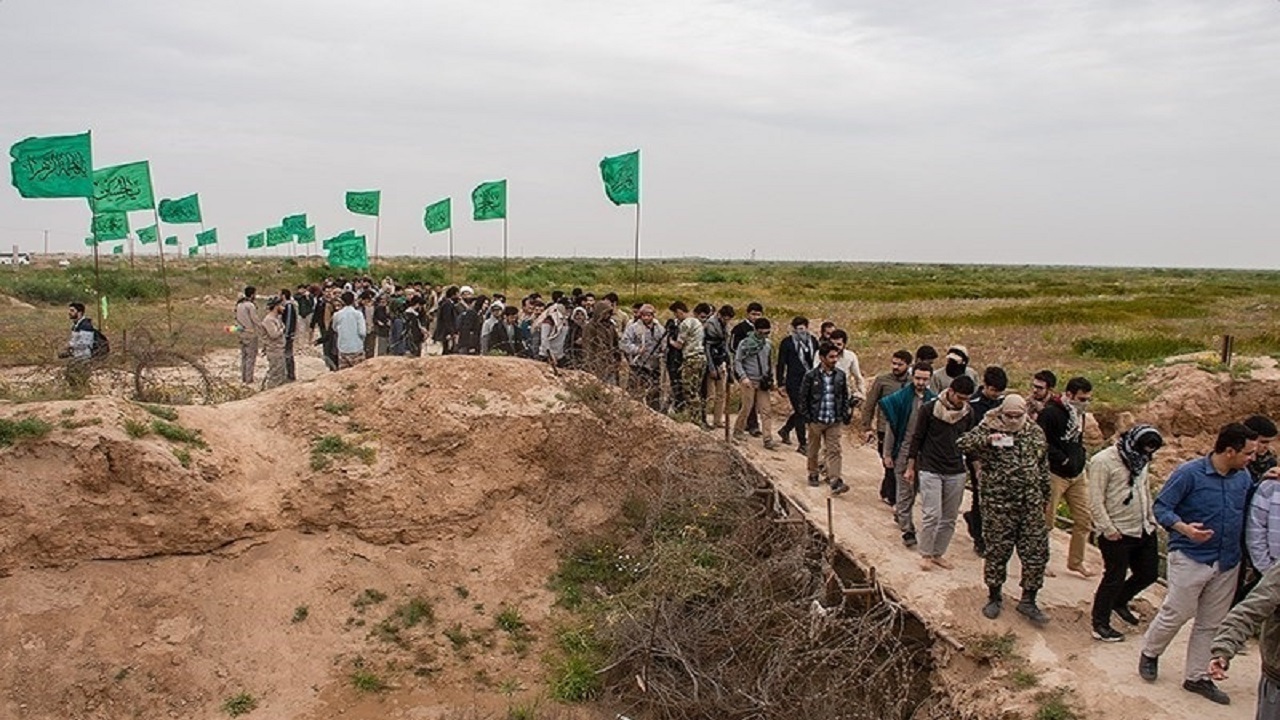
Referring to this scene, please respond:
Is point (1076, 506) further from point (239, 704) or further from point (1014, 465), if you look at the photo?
point (239, 704)

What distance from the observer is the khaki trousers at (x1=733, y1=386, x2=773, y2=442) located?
1093cm

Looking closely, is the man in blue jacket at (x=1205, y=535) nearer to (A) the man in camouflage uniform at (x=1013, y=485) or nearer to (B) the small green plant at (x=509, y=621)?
(A) the man in camouflage uniform at (x=1013, y=485)

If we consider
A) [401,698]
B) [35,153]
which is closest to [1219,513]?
[401,698]

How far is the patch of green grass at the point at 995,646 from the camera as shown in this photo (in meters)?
6.24

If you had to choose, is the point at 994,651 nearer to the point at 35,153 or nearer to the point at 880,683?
the point at 880,683

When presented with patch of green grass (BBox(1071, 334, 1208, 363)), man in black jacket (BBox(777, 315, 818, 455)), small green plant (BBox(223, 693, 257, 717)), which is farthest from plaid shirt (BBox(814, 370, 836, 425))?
patch of green grass (BBox(1071, 334, 1208, 363))

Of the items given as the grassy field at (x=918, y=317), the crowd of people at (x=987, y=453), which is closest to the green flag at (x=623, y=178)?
the crowd of people at (x=987, y=453)

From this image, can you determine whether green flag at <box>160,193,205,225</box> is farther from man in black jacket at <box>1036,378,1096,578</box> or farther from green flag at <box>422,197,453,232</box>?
man in black jacket at <box>1036,378,1096,578</box>

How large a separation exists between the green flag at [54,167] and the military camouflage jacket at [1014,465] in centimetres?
1266

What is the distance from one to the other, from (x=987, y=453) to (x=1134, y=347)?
61.2 ft

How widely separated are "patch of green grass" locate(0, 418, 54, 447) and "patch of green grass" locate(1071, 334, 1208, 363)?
21.8 metres

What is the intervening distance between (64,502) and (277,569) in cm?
174

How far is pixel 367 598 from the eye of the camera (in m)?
7.88

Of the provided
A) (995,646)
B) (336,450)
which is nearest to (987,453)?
(995,646)
